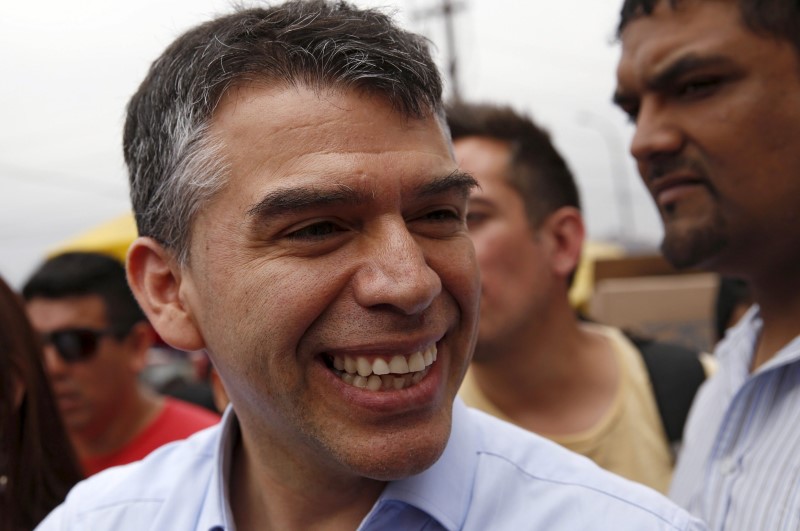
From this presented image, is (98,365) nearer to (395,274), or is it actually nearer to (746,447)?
(395,274)

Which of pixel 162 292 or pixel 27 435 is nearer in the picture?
pixel 162 292

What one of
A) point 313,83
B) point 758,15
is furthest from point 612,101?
point 313,83

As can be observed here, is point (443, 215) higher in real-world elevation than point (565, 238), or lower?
higher

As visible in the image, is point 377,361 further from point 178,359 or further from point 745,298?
point 178,359

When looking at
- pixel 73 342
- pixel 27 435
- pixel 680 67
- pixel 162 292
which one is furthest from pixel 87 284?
pixel 680 67

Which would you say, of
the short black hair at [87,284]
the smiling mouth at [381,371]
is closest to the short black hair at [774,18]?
the smiling mouth at [381,371]

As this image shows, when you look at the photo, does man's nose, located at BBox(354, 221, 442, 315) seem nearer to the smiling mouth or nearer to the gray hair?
the smiling mouth

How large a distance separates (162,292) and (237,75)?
1.77ft

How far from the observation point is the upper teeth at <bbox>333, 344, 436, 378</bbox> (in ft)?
4.73

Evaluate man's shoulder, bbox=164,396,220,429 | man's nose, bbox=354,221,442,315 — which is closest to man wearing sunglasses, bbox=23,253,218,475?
man's shoulder, bbox=164,396,220,429

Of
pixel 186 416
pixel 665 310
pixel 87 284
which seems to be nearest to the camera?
pixel 186 416

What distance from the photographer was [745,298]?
4.05 m

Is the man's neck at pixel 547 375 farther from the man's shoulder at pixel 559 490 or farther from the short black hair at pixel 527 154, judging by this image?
the man's shoulder at pixel 559 490

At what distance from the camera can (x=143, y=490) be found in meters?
1.85
